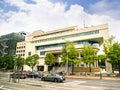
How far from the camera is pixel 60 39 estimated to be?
245 ft

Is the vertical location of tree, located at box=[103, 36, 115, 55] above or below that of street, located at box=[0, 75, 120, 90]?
above

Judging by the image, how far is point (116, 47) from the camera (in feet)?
141

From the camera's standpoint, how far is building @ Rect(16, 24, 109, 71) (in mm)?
63344

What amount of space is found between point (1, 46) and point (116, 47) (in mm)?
88130

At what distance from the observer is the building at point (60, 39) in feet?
208

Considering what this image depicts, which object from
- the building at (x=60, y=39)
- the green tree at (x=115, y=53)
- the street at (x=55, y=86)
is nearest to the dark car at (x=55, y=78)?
the street at (x=55, y=86)

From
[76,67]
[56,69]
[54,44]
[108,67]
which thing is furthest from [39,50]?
[108,67]

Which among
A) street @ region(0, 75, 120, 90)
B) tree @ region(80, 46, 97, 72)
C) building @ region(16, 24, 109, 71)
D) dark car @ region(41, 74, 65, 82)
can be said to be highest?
building @ region(16, 24, 109, 71)

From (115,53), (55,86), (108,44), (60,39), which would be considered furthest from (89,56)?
(55,86)

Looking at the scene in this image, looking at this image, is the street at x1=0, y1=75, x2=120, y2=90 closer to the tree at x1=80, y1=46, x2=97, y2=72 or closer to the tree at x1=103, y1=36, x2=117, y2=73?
the tree at x1=103, y1=36, x2=117, y2=73

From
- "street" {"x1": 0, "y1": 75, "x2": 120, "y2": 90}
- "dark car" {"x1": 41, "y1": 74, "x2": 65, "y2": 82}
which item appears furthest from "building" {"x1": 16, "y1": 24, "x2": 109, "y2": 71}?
"street" {"x1": 0, "y1": 75, "x2": 120, "y2": 90}

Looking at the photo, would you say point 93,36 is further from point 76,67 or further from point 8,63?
point 8,63

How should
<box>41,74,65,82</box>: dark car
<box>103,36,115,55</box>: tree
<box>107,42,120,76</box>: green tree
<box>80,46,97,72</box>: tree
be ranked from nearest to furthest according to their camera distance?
<box>41,74,65,82</box>: dark car
<box>107,42,120,76</box>: green tree
<box>103,36,115,55</box>: tree
<box>80,46,97,72</box>: tree

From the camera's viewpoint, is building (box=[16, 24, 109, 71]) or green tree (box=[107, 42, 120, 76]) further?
building (box=[16, 24, 109, 71])
